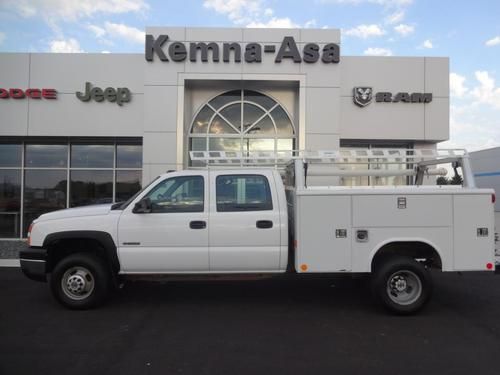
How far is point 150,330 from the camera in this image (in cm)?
501

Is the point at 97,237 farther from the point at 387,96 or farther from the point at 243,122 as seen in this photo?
the point at 387,96

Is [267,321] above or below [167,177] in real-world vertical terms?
below

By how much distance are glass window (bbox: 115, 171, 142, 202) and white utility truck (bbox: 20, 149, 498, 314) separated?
25.6 ft

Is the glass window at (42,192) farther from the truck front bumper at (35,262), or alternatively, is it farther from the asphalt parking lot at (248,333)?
the truck front bumper at (35,262)

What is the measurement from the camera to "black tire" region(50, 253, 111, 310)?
5.61 m

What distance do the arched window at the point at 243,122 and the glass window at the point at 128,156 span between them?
206cm

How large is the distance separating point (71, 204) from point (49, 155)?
179cm

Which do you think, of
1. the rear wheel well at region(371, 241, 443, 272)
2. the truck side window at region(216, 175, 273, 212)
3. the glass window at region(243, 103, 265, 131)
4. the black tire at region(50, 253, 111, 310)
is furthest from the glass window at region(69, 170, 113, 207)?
the rear wheel well at region(371, 241, 443, 272)

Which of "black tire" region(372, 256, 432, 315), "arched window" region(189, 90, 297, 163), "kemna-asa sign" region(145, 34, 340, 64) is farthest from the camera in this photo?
"arched window" region(189, 90, 297, 163)

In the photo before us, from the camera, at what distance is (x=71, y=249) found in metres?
5.90

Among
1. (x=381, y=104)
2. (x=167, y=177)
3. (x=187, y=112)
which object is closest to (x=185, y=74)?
(x=187, y=112)

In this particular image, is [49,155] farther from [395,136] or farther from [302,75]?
[395,136]

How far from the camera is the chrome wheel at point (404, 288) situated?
5535mm

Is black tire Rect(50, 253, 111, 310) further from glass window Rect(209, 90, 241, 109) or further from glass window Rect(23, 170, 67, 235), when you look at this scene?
glass window Rect(23, 170, 67, 235)
